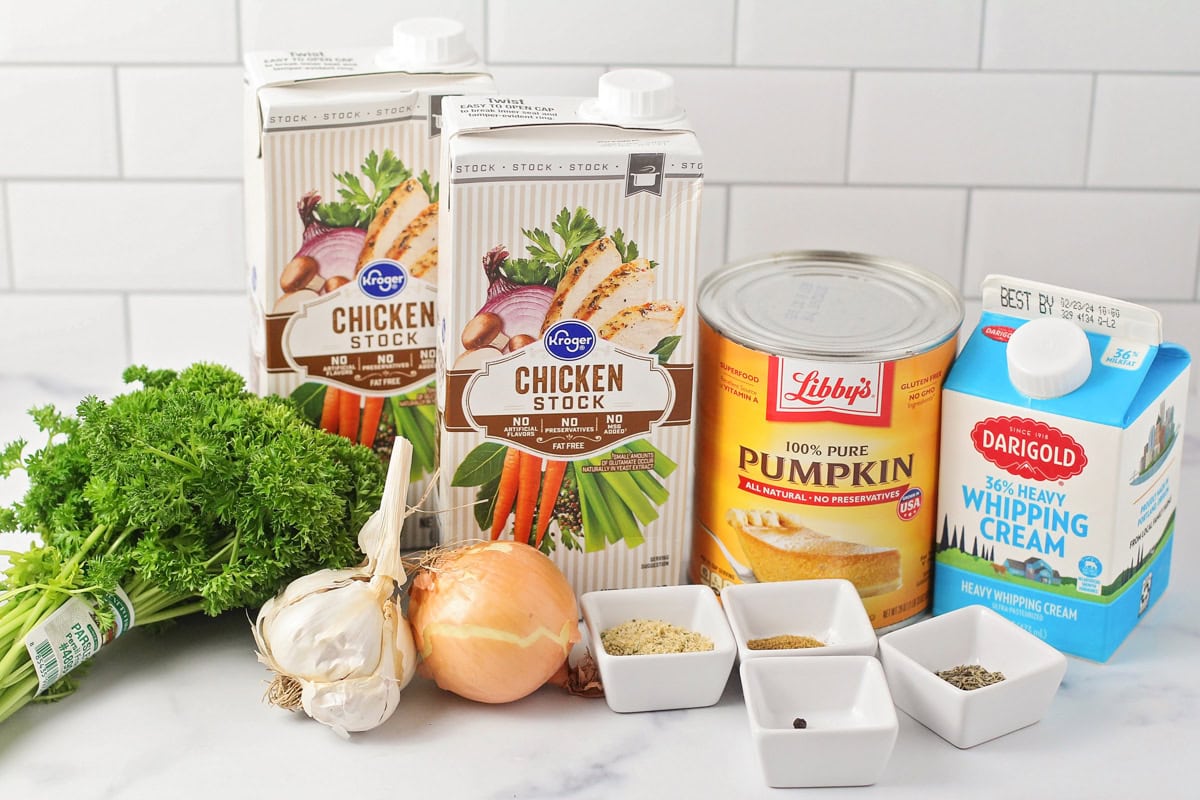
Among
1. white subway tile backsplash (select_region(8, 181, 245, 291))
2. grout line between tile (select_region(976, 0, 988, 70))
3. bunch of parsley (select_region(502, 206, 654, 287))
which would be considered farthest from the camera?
white subway tile backsplash (select_region(8, 181, 245, 291))

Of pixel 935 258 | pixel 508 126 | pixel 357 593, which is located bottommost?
pixel 357 593

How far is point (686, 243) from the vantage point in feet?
3.82

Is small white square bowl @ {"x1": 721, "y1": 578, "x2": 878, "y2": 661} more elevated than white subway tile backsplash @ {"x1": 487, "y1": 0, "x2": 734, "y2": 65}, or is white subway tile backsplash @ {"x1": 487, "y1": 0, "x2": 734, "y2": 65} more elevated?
white subway tile backsplash @ {"x1": 487, "y1": 0, "x2": 734, "y2": 65}

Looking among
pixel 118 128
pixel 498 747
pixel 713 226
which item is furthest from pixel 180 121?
pixel 498 747

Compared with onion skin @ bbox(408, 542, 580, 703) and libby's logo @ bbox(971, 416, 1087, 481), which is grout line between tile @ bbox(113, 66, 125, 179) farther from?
libby's logo @ bbox(971, 416, 1087, 481)

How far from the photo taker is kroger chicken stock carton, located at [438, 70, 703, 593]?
1.13 metres

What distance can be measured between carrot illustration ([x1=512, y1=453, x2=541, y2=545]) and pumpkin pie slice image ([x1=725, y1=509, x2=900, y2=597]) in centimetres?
17

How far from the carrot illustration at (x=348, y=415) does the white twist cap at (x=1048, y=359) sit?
1.83 ft

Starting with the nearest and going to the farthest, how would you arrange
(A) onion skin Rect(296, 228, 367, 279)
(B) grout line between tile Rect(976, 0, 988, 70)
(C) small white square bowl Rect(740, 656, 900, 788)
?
(C) small white square bowl Rect(740, 656, 900, 788) → (A) onion skin Rect(296, 228, 367, 279) → (B) grout line between tile Rect(976, 0, 988, 70)

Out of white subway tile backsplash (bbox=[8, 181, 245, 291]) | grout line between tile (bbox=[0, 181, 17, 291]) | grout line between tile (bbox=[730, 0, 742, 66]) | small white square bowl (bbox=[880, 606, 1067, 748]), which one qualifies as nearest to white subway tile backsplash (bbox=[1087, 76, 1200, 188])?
grout line between tile (bbox=[730, 0, 742, 66])

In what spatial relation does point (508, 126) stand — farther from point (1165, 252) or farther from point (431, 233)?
point (1165, 252)

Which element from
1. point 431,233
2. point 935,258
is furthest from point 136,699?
point 935,258

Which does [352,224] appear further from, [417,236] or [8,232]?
[8,232]

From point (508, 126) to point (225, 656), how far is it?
48 cm
